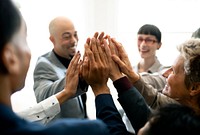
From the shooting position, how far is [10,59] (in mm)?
552

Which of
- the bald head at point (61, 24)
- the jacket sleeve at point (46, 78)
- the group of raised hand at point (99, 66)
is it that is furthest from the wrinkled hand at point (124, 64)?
the bald head at point (61, 24)

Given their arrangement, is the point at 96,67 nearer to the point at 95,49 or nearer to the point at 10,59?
the point at 95,49

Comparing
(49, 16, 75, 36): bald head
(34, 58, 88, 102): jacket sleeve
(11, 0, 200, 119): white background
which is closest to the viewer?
(34, 58, 88, 102): jacket sleeve

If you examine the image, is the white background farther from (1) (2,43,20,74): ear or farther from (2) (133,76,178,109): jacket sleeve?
(1) (2,43,20,74): ear

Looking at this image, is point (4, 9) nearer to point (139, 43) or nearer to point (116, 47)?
point (116, 47)

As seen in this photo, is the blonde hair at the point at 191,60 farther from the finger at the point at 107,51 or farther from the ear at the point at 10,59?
the ear at the point at 10,59

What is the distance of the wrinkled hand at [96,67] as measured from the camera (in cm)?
106

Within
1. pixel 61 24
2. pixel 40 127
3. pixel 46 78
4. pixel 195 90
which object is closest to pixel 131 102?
pixel 195 90

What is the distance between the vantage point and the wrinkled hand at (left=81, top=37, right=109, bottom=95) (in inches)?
41.6

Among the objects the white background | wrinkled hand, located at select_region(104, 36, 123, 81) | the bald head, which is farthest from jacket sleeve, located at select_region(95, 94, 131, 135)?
the white background

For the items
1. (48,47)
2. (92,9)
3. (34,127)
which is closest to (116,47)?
(34,127)

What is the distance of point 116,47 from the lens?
125 cm

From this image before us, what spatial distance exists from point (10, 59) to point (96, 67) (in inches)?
22.0

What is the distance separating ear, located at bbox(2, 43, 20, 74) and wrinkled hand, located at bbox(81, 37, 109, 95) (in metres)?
0.49
